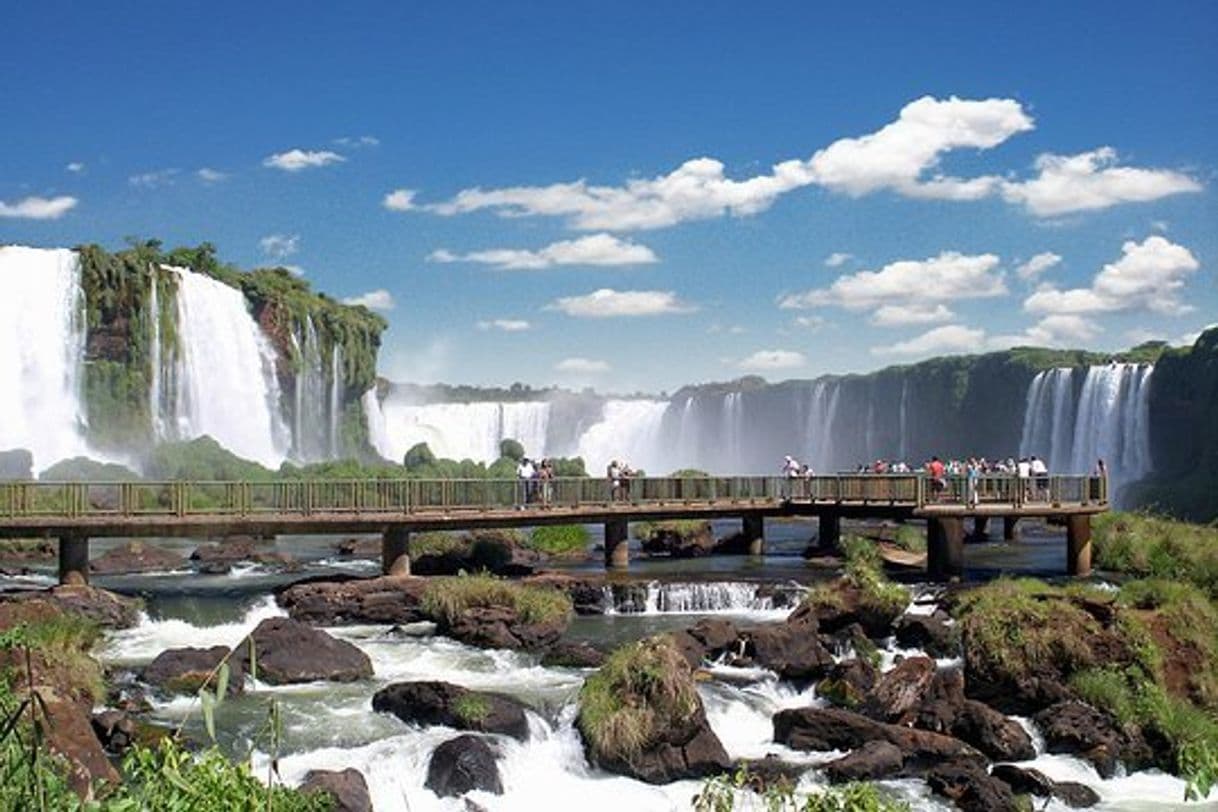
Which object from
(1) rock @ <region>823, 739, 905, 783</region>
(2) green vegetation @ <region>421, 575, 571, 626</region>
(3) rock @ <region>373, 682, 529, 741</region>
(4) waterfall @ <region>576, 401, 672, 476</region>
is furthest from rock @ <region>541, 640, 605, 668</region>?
(4) waterfall @ <region>576, 401, 672, 476</region>

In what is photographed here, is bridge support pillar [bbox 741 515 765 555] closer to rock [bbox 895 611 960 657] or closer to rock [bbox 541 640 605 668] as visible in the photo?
rock [bbox 895 611 960 657]

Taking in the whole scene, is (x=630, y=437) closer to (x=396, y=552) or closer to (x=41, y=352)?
(x=41, y=352)

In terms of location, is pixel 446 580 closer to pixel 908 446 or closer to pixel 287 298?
pixel 287 298

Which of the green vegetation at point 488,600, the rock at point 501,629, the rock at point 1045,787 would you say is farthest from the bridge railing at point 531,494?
the rock at point 1045,787

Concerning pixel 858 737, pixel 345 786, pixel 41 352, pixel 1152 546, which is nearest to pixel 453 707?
A: pixel 345 786

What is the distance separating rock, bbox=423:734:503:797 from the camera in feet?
52.5

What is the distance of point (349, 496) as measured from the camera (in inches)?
1282

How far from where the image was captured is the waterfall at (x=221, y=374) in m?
71.4

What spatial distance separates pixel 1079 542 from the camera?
3288 cm

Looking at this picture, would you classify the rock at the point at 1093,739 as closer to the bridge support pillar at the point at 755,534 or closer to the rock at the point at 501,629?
the rock at the point at 501,629

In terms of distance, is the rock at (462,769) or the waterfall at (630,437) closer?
the rock at (462,769)

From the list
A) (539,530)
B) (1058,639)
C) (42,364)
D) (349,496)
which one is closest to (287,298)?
(42,364)

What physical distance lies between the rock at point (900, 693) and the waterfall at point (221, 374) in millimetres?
58112

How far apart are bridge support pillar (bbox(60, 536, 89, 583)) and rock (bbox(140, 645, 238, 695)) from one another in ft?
31.9
